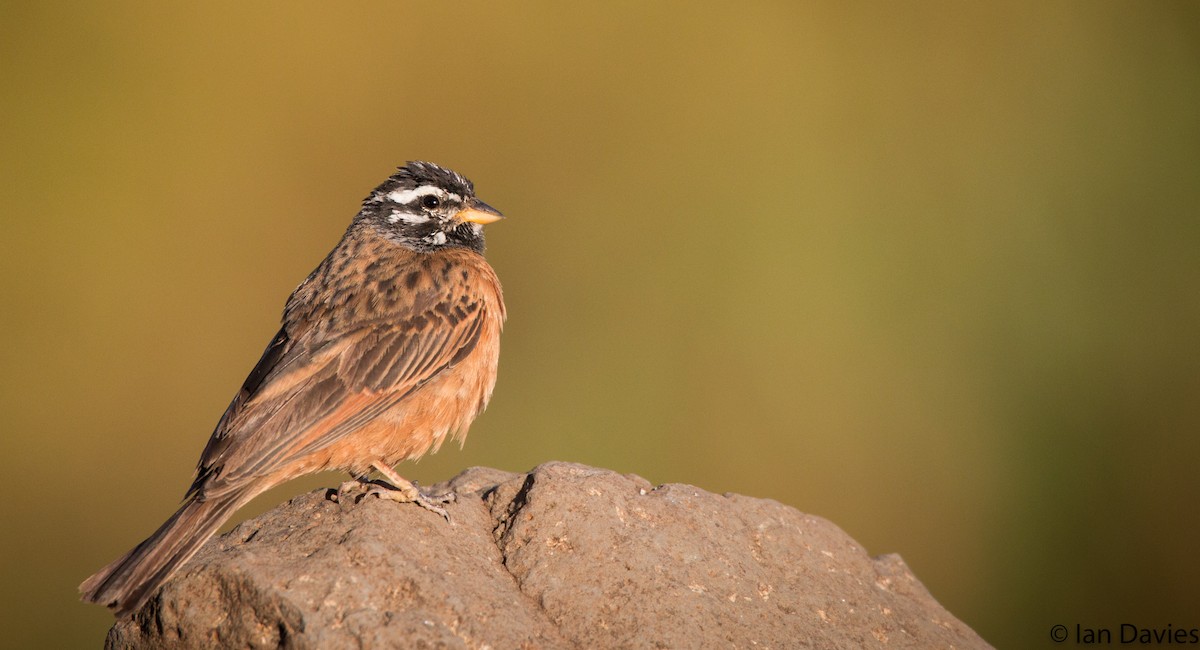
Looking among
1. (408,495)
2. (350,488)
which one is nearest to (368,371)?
(350,488)

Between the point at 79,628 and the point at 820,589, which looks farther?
the point at 79,628

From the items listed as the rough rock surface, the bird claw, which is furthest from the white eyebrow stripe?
the bird claw

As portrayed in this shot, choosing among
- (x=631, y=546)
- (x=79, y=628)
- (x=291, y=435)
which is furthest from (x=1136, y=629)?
(x=79, y=628)

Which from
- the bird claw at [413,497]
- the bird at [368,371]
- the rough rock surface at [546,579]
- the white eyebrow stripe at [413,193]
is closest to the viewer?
the rough rock surface at [546,579]

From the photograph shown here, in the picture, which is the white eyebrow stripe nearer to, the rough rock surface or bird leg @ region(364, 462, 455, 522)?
the rough rock surface

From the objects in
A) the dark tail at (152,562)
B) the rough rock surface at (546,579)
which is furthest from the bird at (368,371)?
the rough rock surface at (546,579)

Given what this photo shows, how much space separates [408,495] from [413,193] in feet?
8.30

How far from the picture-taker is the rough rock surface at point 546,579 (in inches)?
206

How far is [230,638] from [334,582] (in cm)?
50

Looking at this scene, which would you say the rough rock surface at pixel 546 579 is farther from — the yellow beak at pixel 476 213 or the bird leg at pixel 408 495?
the yellow beak at pixel 476 213

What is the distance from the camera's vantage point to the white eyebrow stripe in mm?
8109

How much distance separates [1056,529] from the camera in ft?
39.3

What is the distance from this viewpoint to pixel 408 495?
6355mm

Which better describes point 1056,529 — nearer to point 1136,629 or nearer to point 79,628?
point 1136,629
